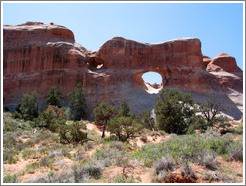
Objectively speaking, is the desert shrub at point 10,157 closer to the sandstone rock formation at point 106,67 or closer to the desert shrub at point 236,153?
the desert shrub at point 236,153

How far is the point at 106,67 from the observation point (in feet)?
116

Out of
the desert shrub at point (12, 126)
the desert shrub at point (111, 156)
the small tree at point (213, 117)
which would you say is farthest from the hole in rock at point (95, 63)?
the desert shrub at point (111, 156)

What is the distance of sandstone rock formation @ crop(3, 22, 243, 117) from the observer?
31.5 meters

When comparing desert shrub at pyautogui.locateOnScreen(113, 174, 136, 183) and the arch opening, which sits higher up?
the arch opening

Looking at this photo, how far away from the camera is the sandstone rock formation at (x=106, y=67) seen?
31506mm

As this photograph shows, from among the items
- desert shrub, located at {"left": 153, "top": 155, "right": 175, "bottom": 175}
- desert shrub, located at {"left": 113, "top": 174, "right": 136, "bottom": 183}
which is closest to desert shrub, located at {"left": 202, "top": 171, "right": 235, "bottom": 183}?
desert shrub, located at {"left": 153, "top": 155, "right": 175, "bottom": 175}

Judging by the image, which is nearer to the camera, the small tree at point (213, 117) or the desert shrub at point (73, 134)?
the desert shrub at point (73, 134)

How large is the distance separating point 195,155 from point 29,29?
1718 inches

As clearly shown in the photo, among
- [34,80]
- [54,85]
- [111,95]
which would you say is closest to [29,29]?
[34,80]

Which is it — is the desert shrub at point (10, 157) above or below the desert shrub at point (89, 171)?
below

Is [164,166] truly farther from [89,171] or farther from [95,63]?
[95,63]

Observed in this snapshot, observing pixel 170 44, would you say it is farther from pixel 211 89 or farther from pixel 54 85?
pixel 54 85

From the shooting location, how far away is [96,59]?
123 feet

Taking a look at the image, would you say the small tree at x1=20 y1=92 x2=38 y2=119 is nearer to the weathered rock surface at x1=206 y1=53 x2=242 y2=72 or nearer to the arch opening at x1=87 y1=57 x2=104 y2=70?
the arch opening at x1=87 y1=57 x2=104 y2=70
